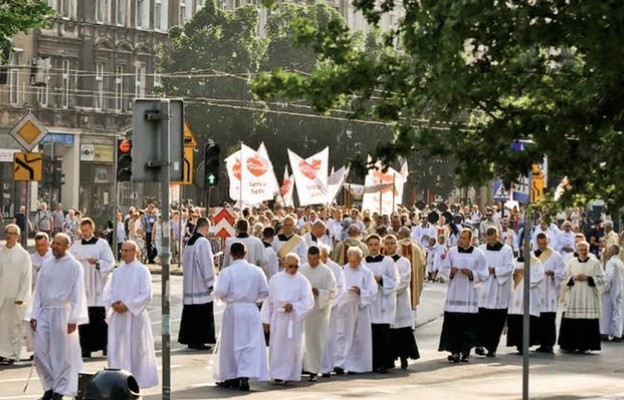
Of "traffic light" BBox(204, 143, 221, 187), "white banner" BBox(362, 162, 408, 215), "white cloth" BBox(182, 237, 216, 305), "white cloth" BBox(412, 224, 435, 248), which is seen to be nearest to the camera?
"white cloth" BBox(182, 237, 216, 305)

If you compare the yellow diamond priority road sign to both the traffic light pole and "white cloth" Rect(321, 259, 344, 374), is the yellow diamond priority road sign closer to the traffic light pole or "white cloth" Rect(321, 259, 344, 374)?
"white cloth" Rect(321, 259, 344, 374)

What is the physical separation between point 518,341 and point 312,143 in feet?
A: 191

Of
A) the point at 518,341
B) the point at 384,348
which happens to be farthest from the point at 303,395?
the point at 518,341

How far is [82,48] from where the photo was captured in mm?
84875

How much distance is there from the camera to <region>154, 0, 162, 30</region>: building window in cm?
9069

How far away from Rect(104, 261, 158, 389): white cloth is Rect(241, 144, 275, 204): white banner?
27.7 meters

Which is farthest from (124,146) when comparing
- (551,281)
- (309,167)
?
(309,167)

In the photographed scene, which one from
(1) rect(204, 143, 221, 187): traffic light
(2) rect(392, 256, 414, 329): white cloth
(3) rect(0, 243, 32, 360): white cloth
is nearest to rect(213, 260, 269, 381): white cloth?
(3) rect(0, 243, 32, 360): white cloth

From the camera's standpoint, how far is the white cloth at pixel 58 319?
22453 mm

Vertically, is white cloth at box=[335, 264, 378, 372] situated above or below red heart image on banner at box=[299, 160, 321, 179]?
below

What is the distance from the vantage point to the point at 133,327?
2344 cm

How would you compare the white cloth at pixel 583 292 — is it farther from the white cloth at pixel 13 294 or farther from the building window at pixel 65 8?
the building window at pixel 65 8

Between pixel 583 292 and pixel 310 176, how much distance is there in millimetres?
24277

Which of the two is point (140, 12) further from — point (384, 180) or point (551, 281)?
point (551, 281)
